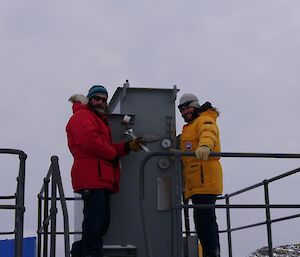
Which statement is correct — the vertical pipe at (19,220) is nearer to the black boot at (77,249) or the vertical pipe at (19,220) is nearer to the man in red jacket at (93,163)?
the man in red jacket at (93,163)

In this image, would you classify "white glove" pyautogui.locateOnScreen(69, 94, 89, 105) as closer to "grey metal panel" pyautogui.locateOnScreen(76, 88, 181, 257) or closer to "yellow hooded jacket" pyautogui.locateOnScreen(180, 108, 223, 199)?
"grey metal panel" pyautogui.locateOnScreen(76, 88, 181, 257)

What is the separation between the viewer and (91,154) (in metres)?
5.04

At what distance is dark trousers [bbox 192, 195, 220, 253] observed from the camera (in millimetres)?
5027

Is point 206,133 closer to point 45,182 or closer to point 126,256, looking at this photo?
point 126,256

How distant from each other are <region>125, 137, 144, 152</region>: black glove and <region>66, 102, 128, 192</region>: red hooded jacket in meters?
0.12

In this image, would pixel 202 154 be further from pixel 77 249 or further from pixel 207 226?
pixel 77 249

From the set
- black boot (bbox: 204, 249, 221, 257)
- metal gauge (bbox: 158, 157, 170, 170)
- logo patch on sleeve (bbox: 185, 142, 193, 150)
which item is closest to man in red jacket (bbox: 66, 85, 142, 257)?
metal gauge (bbox: 158, 157, 170, 170)

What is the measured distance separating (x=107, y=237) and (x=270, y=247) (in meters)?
1.60

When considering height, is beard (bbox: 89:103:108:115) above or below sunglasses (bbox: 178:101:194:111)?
below

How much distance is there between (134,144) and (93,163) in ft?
1.47

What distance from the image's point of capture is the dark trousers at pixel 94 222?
15.8ft

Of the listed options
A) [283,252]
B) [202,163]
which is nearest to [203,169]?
[202,163]

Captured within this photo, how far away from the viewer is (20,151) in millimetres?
4344

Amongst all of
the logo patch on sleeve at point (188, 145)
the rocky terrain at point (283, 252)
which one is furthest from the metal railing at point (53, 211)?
the rocky terrain at point (283, 252)
